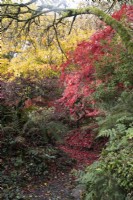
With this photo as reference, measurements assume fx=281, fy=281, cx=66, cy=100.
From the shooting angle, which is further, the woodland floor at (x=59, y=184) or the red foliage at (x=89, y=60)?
the red foliage at (x=89, y=60)

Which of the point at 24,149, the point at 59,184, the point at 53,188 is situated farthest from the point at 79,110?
the point at 53,188

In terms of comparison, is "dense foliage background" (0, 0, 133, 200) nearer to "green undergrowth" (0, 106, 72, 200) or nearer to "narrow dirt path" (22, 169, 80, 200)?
"green undergrowth" (0, 106, 72, 200)

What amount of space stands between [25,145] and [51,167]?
951mm

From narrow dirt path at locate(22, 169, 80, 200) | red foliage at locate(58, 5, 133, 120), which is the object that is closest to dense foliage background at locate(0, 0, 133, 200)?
red foliage at locate(58, 5, 133, 120)

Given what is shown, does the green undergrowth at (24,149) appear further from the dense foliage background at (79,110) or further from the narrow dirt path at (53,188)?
the narrow dirt path at (53,188)

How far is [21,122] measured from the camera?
28.8 feet

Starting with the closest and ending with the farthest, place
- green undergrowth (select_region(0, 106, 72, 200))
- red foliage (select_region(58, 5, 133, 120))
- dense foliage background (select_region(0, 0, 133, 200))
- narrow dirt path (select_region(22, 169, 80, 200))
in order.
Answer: dense foliage background (select_region(0, 0, 133, 200))
narrow dirt path (select_region(22, 169, 80, 200))
green undergrowth (select_region(0, 106, 72, 200))
red foliage (select_region(58, 5, 133, 120))

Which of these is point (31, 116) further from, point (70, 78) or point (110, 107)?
point (110, 107)

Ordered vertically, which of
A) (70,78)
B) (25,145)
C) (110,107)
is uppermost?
(70,78)

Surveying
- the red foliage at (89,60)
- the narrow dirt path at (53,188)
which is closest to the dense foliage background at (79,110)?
the red foliage at (89,60)

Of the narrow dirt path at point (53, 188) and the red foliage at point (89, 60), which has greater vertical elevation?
the red foliage at point (89, 60)

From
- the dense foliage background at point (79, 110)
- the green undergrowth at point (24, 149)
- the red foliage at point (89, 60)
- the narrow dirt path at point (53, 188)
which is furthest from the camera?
the red foliage at point (89, 60)

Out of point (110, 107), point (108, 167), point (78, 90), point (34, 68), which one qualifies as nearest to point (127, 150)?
point (108, 167)

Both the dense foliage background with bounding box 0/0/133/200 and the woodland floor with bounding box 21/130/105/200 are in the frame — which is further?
the woodland floor with bounding box 21/130/105/200
